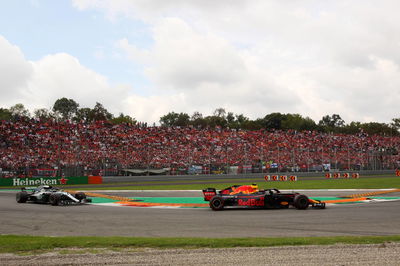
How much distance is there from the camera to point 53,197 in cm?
1920

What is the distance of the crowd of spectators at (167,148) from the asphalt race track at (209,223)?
82.0ft

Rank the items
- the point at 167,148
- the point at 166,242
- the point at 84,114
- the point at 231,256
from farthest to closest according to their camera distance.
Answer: the point at 84,114, the point at 167,148, the point at 166,242, the point at 231,256

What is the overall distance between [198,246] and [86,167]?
33.3m

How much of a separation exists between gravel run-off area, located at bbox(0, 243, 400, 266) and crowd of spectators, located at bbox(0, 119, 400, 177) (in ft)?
105

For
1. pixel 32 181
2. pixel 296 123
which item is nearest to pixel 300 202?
pixel 32 181

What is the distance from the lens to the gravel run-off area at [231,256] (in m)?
7.13

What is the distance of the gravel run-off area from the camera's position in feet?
23.4

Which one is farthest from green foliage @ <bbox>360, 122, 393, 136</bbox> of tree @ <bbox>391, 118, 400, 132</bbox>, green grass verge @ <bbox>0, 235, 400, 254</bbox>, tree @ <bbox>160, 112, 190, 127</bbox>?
green grass verge @ <bbox>0, 235, 400, 254</bbox>

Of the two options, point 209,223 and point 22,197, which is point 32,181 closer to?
point 22,197

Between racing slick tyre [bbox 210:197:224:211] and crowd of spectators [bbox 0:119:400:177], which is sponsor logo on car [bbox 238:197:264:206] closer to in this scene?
racing slick tyre [bbox 210:197:224:211]

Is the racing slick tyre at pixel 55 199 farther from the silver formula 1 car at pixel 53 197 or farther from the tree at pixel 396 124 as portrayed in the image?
the tree at pixel 396 124

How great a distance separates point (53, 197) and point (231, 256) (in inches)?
553

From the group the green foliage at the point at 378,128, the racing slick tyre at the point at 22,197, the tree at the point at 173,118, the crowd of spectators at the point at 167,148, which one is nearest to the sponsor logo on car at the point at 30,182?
the crowd of spectators at the point at 167,148

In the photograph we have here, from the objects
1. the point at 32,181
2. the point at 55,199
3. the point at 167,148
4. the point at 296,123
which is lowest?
the point at 55,199
